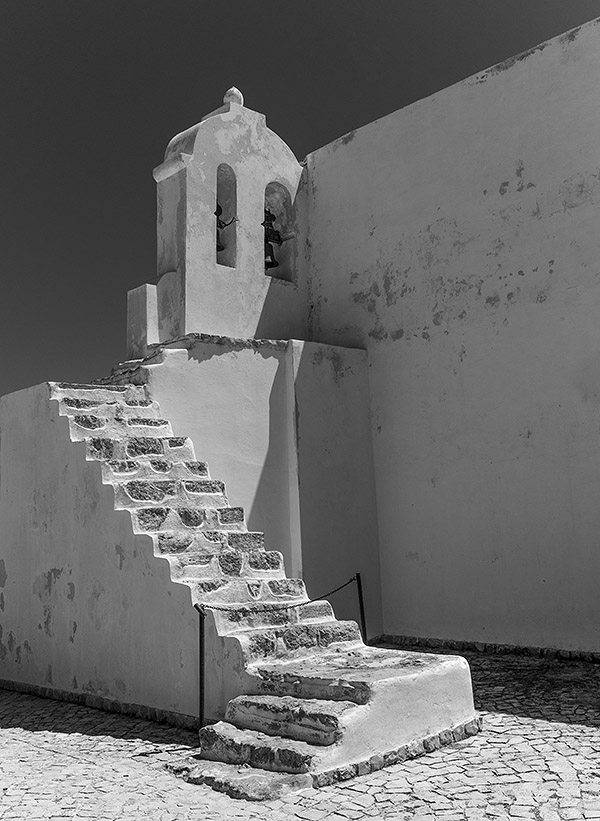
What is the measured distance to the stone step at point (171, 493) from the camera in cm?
624

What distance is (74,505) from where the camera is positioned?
21.9 ft

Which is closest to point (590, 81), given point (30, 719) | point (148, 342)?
point (148, 342)

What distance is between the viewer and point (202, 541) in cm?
605

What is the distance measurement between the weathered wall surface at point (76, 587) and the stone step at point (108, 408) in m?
0.10

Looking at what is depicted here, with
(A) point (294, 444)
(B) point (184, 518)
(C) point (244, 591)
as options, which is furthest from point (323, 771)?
(A) point (294, 444)

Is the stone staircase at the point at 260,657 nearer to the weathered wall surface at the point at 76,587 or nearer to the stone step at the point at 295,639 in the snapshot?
the stone step at the point at 295,639

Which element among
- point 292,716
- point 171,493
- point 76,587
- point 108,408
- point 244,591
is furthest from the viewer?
point 108,408

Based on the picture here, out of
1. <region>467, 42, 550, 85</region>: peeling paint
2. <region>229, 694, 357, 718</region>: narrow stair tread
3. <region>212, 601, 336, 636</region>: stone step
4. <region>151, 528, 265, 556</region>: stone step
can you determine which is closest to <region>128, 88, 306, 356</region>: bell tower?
<region>467, 42, 550, 85</region>: peeling paint

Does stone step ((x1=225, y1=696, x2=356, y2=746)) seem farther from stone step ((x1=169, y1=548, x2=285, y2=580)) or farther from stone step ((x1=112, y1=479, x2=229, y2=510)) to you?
stone step ((x1=112, y1=479, x2=229, y2=510))

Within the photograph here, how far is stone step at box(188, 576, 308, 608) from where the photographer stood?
5.59 meters

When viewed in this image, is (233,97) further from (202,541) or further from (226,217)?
(202,541)

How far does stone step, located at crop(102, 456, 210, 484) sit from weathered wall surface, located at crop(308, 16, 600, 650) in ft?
9.99

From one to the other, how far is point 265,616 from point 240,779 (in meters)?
1.41

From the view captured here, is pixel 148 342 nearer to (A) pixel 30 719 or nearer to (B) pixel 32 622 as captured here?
(B) pixel 32 622
